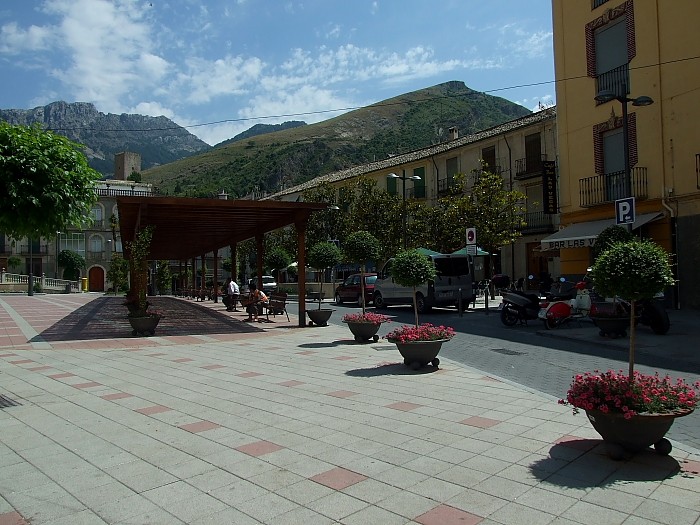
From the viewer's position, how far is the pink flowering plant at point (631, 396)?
4.29 metres

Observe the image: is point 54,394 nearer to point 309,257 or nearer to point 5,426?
point 5,426

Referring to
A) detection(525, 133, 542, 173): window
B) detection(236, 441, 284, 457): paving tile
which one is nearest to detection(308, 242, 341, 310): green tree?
detection(236, 441, 284, 457): paving tile

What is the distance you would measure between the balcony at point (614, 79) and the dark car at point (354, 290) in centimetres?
1195

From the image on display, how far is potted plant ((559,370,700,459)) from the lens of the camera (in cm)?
426

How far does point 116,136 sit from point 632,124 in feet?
504

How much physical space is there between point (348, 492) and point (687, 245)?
17325mm

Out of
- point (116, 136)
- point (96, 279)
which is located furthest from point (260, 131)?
point (96, 279)

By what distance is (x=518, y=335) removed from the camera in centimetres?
1391

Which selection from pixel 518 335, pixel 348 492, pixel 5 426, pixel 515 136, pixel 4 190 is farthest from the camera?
pixel 515 136

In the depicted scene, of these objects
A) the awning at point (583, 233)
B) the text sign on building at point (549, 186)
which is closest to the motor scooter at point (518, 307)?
the awning at point (583, 233)

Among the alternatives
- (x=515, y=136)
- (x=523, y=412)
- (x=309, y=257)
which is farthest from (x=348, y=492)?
(x=515, y=136)

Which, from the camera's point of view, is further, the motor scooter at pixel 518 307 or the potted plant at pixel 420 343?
the motor scooter at pixel 518 307

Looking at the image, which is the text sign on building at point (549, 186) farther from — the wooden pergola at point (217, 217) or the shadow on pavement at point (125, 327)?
A: the shadow on pavement at point (125, 327)

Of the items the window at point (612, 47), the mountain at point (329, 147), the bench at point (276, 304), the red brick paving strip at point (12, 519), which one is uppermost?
the mountain at point (329, 147)
